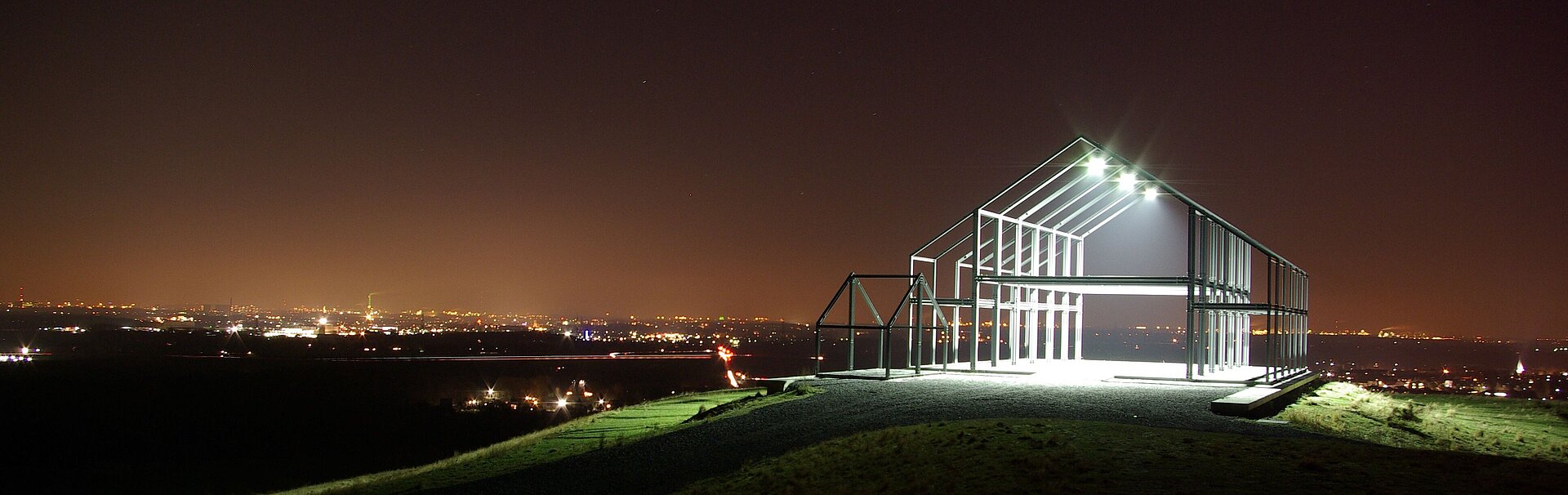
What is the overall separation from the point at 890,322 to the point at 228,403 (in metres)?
53.9

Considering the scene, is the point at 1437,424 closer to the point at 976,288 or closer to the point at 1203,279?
the point at 1203,279

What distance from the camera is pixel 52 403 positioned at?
198ft

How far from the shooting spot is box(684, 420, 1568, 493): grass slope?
9.01m

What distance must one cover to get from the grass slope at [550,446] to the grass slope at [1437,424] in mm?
8406

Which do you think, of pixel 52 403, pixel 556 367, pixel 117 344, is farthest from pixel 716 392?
pixel 117 344

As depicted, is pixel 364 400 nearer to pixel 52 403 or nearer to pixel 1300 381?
pixel 52 403

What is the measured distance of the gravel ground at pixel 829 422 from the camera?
41.3 ft

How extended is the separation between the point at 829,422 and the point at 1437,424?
9.12 metres

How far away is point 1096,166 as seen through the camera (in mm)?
23328

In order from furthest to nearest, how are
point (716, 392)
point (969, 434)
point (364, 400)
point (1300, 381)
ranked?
point (364, 400) < point (716, 392) < point (1300, 381) < point (969, 434)

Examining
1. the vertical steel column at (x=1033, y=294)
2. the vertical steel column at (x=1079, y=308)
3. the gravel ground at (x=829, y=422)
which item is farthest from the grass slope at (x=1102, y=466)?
the vertical steel column at (x=1079, y=308)

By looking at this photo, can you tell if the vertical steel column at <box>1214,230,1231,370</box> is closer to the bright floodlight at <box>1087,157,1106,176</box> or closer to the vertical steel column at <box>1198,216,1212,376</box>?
the vertical steel column at <box>1198,216,1212,376</box>

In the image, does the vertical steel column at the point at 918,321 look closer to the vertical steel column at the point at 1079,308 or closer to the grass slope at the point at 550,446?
the grass slope at the point at 550,446

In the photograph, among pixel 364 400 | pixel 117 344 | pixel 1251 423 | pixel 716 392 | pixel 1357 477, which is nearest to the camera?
pixel 1357 477
